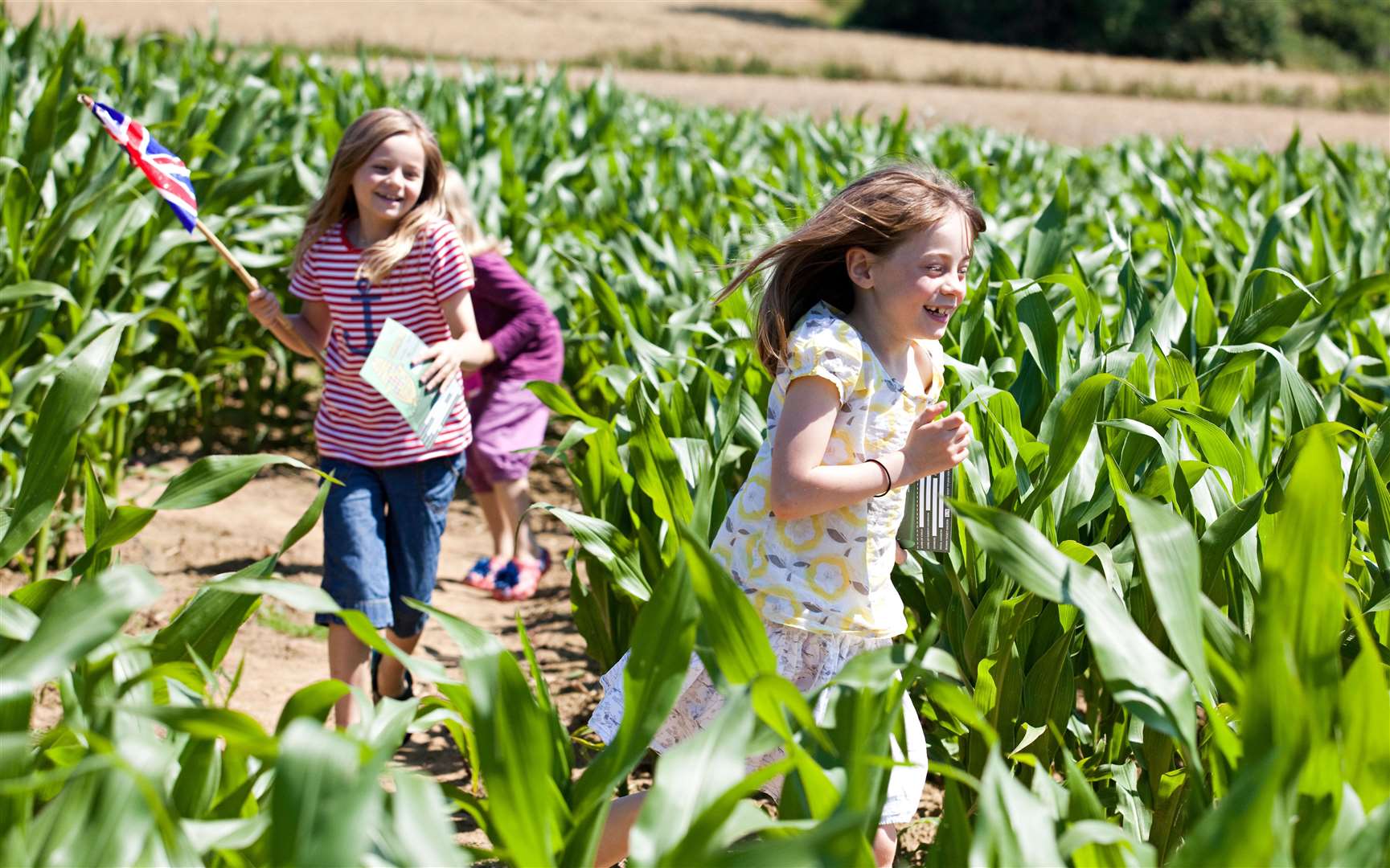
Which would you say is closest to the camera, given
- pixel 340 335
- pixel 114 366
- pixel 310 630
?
pixel 340 335

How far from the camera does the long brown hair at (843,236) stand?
83.3 inches

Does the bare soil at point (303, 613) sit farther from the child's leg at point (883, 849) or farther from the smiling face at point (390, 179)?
the smiling face at point (390, 179)

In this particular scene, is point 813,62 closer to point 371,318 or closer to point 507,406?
point 507,406

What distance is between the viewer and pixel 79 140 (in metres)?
4.60

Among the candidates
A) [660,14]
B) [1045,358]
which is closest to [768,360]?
[1045,358]

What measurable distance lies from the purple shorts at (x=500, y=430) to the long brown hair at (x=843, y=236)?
186 cm

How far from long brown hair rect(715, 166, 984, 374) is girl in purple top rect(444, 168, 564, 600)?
1.78m

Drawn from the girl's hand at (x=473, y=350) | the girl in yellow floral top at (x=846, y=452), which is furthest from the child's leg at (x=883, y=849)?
the girl's hand at (x=473, y=350)

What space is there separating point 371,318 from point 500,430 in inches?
44.6

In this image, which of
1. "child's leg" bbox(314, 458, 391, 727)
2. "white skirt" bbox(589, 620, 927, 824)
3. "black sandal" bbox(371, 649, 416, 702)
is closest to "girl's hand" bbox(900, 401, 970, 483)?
"white skirt" bbox(589, 620, 927, 824)

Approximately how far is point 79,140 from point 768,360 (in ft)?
10.8

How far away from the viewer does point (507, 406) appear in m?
4.11

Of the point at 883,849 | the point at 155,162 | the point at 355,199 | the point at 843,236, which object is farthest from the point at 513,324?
the point at 883,849

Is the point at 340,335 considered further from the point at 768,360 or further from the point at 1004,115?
the point at 1004,115
